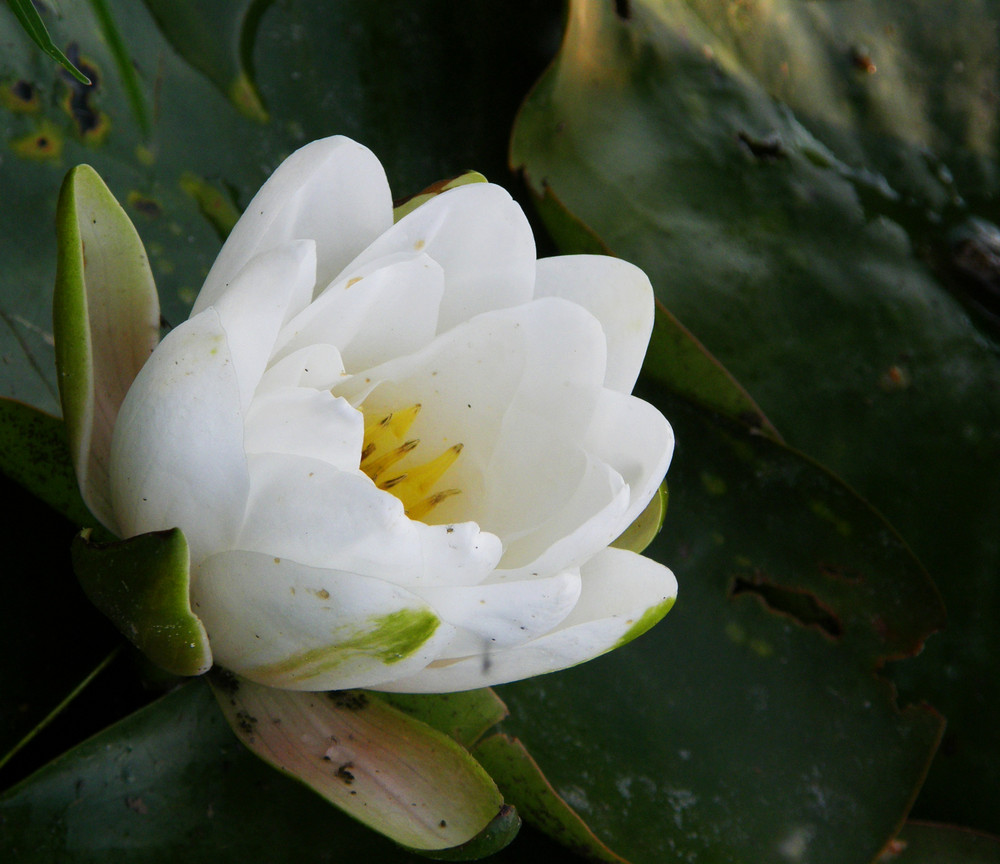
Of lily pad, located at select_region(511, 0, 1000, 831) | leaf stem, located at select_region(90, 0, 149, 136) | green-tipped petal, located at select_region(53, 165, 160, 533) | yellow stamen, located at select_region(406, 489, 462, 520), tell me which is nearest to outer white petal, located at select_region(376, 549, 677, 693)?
yellow stamen, located at select_region(406, 489, 462, 520)

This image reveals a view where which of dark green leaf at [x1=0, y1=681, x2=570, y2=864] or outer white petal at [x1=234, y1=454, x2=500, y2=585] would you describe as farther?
dark green leaf at [x1=0, y1=681, x2=570, y2=864]

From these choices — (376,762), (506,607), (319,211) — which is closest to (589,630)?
(506,607)

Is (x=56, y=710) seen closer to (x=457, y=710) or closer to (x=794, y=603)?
(x=457, y=710)

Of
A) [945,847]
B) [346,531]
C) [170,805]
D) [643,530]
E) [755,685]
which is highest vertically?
[346,531]

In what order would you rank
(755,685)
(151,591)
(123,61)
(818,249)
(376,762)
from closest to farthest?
(151,591), (376,762), (123,61), (755,685), (818,249)

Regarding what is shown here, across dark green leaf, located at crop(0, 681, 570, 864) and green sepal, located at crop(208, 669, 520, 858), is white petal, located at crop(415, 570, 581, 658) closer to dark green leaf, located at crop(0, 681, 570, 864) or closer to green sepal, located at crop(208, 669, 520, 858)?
green sepal, located at crop(208, 669, 520, 858)

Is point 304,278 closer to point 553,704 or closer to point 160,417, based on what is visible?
point 160,417

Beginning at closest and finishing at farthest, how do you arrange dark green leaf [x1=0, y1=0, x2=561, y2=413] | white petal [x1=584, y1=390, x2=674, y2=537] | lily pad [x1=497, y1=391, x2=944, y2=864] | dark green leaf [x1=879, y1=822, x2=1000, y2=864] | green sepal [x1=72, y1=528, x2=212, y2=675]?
green sepal [x1=72, y1=528, x2=212, y2=675], white petal [x1=584, y1=390, x2=674, y2=537], dark green leaf [x1=0, y1=0, x2=561, y2=413], lily pad [x1=497, y1=391, x2=944, y2=864], dark green leaf [x1=879, y1=822, x2=1000, y2=864]
